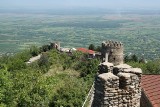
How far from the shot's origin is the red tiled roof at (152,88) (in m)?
10.3

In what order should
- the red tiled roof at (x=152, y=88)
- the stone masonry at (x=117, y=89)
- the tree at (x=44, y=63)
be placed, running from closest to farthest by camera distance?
the stone masonry at (x=117, y=89) → the red tiled roof at (x=152, y=88) → the tree at (x=44, y=63)

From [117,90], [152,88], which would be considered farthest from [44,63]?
[117,90]

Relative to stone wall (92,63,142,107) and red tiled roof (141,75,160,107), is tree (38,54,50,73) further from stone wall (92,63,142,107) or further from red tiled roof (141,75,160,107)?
stone wall (92,63,142,107)

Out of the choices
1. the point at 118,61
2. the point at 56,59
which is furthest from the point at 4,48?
the point at 118,61

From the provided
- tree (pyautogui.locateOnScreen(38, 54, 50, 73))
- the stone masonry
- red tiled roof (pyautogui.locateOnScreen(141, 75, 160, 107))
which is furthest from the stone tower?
the stone masonry

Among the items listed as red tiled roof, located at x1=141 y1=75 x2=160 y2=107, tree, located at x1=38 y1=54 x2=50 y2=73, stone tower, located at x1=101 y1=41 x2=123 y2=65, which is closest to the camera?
red tiled roof, located at x1=141 y1=75 x2=160 y2=107

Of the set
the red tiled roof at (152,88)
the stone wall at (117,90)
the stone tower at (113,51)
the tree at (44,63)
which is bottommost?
the tree at (44,63)

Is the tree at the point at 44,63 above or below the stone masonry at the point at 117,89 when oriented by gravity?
below

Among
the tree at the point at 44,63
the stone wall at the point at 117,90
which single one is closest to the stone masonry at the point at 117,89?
the stone wall at the point at 117,90

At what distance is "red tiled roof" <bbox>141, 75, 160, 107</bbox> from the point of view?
1030 cm

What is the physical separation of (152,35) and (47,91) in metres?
153

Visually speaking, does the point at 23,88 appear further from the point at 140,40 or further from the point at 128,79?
the point at 140,40

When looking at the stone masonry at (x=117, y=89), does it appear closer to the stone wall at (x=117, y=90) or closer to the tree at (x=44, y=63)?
the stone wall at (x=117, y=90)

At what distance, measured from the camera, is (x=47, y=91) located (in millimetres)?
24109
